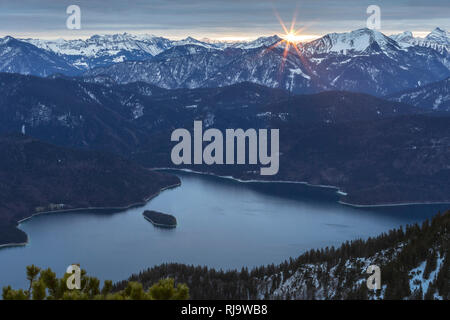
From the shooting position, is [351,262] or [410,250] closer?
[410,250]

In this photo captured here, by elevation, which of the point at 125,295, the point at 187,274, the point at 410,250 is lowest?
the point at 187,274


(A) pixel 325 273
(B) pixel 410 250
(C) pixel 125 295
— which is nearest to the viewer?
(C) pixel 125 295
